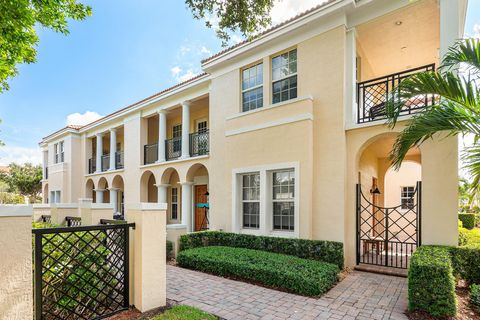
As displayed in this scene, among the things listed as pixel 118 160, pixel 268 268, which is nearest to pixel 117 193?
pixel 118 160

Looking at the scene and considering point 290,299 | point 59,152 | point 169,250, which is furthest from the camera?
point 59,152

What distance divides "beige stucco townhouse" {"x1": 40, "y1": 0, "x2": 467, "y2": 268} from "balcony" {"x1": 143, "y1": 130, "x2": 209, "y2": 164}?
467 millimetres

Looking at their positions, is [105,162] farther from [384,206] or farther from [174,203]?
[384,206]

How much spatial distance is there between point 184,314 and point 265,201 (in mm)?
5256

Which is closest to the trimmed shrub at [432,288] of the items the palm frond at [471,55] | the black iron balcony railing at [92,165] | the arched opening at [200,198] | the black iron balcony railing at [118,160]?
the palm frond at [471,55]

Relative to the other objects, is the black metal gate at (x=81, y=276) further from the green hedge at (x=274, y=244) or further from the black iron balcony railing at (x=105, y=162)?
the black iron balcony railing at (x=105, y=162)

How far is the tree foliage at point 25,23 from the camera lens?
7.45 metres

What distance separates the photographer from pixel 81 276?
4.44 m

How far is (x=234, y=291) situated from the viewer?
19.9 feet

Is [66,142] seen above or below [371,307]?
above

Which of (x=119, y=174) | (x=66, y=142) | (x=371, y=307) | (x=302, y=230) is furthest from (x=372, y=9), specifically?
(x=66, y=142)

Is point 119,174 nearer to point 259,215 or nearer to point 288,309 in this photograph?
point 259,215

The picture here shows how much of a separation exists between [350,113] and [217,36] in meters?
4.55

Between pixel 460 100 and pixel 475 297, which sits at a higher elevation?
pixel 460 100
